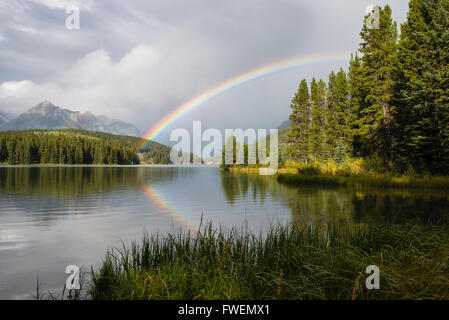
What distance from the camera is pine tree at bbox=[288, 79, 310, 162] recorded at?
65.5 metres

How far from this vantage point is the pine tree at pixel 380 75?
33.6 metres

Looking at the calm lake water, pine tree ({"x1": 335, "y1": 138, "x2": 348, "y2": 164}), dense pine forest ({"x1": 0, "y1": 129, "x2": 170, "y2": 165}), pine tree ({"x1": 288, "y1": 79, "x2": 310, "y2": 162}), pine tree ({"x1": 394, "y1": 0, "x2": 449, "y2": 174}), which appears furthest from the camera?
dense pine forest ({"x1": 0, "y1": 129, "x2": 170, "y2": 165})

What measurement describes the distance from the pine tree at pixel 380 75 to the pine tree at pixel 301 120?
28868 mm

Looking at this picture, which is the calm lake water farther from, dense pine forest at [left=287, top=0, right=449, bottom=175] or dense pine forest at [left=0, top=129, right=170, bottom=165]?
dense pine forest at [left=0, top=129, right=170, bottom=165]

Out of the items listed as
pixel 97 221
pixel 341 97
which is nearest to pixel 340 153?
pixel 341 97

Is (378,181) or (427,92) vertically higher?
(427,92)

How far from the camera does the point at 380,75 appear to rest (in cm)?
3497

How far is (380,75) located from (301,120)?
32.1 meters

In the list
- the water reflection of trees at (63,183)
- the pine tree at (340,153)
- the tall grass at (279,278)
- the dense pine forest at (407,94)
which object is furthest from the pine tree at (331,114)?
the tall grass at (279,278)

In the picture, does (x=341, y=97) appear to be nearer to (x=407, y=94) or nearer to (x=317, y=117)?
(x=317, y=117)

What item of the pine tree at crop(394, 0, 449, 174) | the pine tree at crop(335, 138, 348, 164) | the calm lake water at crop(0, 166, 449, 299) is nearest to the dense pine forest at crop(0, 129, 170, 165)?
the pine tree at crop(335, 138, 348, 164)

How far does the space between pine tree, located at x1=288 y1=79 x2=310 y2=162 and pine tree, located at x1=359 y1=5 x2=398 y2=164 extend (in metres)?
28.9

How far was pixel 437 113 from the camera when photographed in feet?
79.9

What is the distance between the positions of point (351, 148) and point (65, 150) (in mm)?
146789
